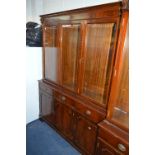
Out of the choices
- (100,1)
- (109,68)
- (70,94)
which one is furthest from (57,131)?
(100,1)

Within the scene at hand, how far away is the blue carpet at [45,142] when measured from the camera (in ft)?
7.05

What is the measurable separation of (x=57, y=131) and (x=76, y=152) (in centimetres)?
51

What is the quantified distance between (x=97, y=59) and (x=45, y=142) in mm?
A: 1622

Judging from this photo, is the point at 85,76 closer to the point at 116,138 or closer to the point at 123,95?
the point at 123,95

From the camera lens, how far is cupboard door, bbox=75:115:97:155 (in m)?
1.81

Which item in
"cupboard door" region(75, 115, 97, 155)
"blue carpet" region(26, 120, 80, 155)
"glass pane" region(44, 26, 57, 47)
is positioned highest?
"glass pane" region(44, 26, 57, 47)

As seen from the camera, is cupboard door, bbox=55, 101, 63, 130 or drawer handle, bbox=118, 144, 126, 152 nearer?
drawer handle, bbox=118, 144, 126, 152

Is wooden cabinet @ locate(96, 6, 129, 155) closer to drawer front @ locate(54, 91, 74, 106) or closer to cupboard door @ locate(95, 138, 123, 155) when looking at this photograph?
cupboard door @ locate(95, 138, 123, 155)

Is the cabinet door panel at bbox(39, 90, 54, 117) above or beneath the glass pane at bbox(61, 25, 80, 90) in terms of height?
beneath

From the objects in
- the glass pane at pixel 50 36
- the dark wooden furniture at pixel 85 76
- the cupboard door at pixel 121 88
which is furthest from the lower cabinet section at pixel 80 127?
the glass pane at pixel 50 36

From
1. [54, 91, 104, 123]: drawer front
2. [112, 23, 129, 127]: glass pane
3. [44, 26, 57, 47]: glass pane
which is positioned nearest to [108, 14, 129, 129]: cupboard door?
[112, 23, 129, 127]: glass pane

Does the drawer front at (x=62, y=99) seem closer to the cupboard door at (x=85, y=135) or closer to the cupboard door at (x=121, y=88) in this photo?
the cupboard door at (x=85, y=135)

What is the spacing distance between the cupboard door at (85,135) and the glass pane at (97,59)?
0.36 meters
